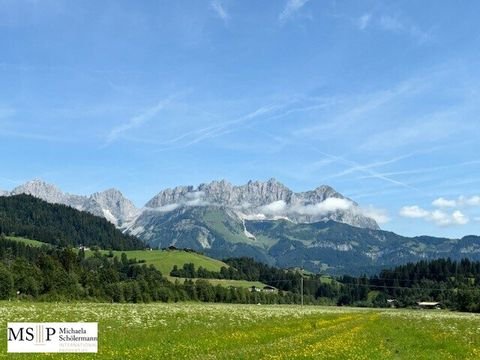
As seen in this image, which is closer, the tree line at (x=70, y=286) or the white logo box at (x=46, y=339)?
the white logo box at (x=46, y=339)

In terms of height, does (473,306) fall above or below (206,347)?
below

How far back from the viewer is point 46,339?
914 inches

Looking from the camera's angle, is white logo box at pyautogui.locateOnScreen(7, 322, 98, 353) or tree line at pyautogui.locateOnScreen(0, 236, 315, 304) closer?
white logo box at pyautogui.locateOnScreen(7, 322, 98, 353)

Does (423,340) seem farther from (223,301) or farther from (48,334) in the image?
(223,301)

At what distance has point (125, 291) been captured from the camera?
14675 centimetres

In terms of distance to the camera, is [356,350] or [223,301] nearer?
[356,350]

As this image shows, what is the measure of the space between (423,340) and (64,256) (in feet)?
531

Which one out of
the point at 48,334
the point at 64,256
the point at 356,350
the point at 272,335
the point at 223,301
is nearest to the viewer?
the point at 48,334

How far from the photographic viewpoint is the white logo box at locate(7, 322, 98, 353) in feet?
75.8

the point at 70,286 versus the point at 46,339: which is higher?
the point at 46,339

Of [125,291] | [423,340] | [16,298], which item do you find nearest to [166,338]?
[423,340]

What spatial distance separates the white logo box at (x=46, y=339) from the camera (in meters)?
23.1

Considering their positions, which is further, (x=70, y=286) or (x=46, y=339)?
(x=70, y=286)

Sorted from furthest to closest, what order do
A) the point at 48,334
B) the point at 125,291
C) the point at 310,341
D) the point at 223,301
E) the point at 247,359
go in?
the point at 223,301, the point at 125,291, the point at 310,341, the point at 48,334, the point at 247,359
